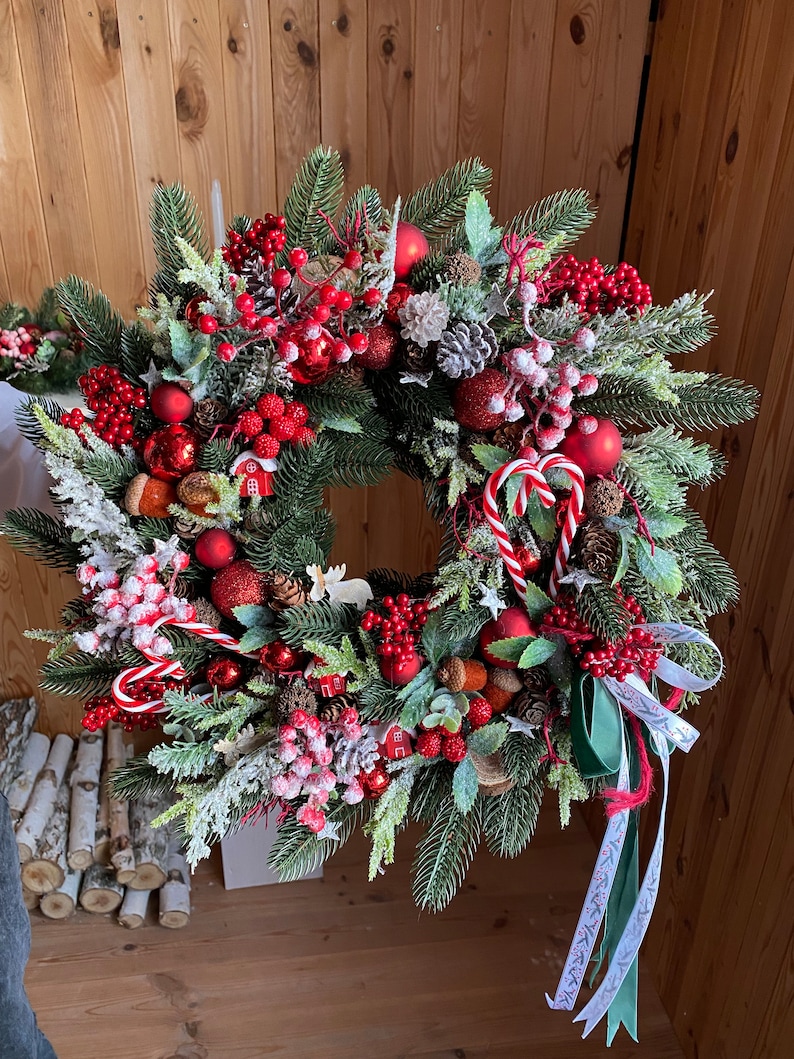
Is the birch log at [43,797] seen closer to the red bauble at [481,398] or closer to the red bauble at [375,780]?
the red bauble at [375,780]

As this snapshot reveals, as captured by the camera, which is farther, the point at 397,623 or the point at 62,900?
the point at 62,900

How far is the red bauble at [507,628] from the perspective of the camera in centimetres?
79

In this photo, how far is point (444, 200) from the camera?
0.88 metres

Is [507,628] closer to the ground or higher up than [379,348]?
closer to the ground

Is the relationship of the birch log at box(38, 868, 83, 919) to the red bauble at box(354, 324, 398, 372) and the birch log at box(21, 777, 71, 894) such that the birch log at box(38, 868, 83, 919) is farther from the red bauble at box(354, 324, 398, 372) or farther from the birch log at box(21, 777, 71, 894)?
the red bauble at box(354, 324, 398, 372)

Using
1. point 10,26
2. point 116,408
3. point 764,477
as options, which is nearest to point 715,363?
point 764,477

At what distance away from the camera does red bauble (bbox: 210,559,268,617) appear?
78 centimetres

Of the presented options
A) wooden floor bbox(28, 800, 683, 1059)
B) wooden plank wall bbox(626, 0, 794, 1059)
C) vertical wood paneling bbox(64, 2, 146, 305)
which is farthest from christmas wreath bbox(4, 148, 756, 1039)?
vertical wood paneling bbox(64, 2, 146, 305)

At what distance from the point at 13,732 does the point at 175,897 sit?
21.9 inches

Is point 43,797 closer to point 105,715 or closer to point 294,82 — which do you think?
point 105,715

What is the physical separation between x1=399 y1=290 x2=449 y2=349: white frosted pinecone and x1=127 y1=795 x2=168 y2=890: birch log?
1223 mm

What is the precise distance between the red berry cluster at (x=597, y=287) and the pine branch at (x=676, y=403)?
0.26 ft

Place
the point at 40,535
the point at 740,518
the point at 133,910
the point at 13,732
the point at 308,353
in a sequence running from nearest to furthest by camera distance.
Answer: the point at 308,353
the point at 40,535
the point at 740,518
the point at 133,910
the point at 13,732

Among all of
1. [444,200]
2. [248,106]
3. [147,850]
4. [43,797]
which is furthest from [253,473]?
[43,797]
